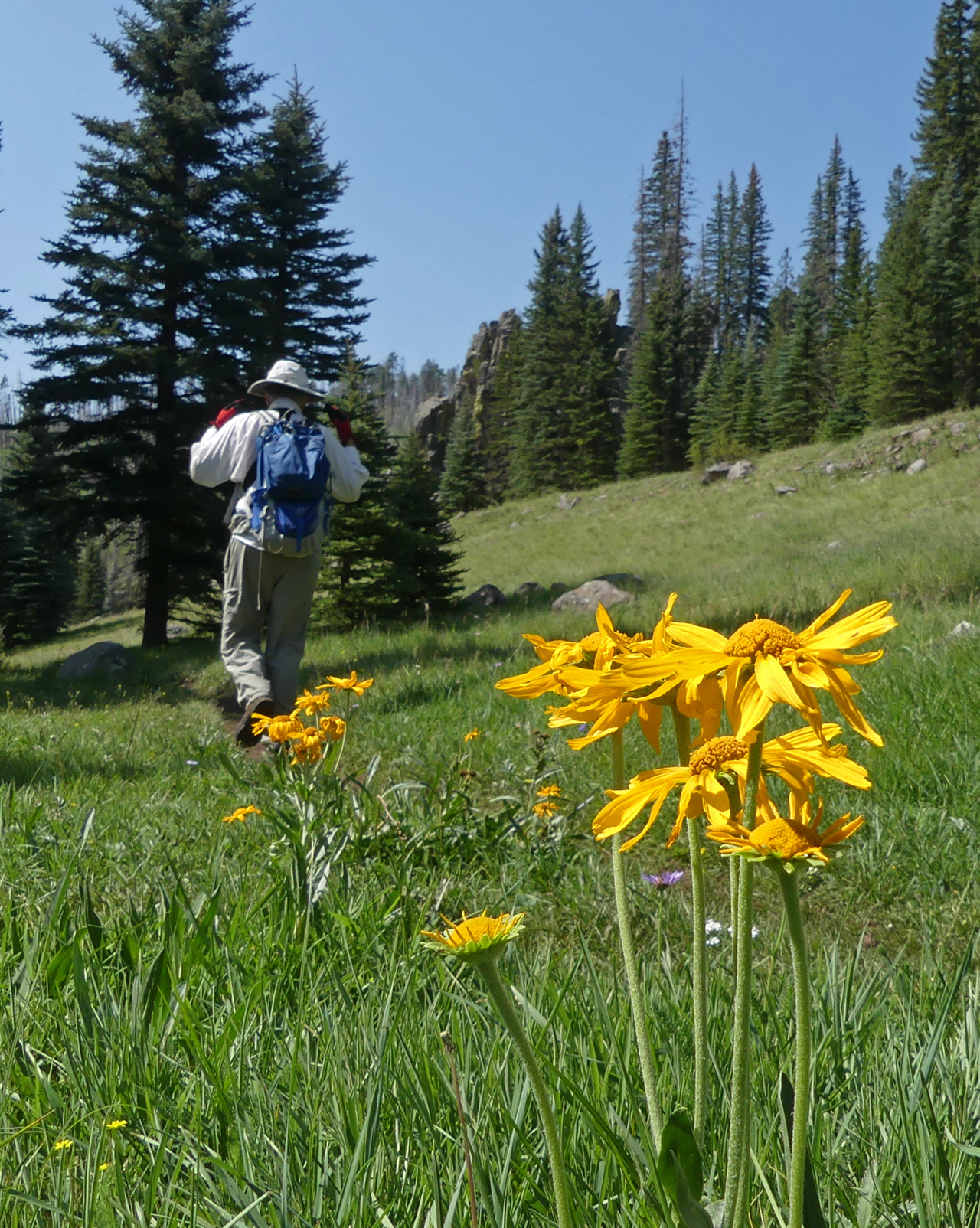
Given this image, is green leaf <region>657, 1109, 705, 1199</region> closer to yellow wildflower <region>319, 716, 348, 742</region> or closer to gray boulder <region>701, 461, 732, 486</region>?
yellow wildflower <region>319, 716, 348, 742</region>

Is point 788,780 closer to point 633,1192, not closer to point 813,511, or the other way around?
point 633,1192

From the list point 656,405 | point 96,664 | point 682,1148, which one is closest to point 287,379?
point 682,1148

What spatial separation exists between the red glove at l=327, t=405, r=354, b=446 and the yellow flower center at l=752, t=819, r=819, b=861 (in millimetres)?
5281

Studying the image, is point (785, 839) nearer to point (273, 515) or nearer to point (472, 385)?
point (273, 515)

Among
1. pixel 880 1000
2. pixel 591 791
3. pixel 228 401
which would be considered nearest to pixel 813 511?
pixel 228 401

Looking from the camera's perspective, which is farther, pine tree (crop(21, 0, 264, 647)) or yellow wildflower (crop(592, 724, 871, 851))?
pine tree (crop(21, 0, 264, 647))

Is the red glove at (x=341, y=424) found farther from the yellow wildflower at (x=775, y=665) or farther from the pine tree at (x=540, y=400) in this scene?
the pine tree at (x=540, y=400)

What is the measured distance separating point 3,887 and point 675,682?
206cm

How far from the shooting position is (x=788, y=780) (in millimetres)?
694

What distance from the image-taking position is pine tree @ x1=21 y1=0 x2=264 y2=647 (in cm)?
1453

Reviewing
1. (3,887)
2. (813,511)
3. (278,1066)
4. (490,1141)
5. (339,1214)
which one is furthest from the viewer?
(813,511)

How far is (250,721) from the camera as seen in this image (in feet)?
18.0

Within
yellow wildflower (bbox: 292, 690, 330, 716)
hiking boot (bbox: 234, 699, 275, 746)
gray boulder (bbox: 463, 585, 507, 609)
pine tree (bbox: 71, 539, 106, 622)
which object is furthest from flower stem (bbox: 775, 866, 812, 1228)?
pine tree (bbox: 71, 539, 106, 622)

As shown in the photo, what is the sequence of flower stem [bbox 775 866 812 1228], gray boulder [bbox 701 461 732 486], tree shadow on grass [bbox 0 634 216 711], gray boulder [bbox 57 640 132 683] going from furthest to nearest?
gray boulder [bbox 701 461 732 486]
gray boulder [bbox 57 640 132 683]
tree shadow on grass [bbox 0 634 216 711]
flower stem [bbox 775 866 812 1228]
